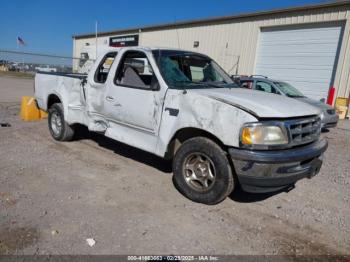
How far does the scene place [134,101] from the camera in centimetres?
440

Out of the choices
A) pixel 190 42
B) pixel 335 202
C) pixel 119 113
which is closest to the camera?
pixel 335 202

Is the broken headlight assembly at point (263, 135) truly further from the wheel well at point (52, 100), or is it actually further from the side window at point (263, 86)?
the side window at point (263, 86)

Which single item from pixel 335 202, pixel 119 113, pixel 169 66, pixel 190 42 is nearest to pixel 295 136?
pixel 335 202

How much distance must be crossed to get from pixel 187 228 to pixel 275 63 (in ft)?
45.4

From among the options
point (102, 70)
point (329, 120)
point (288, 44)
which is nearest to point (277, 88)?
point (329, 120)

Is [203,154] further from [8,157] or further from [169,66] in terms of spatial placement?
[8,157]

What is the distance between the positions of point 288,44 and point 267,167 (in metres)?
13.2

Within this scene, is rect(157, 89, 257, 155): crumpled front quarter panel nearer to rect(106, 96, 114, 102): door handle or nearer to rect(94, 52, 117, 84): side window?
rect(106, 96, 114, 102): door handle

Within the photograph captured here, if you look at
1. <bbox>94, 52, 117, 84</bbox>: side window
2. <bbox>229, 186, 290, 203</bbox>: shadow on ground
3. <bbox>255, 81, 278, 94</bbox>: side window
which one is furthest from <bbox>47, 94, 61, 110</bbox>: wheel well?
<bbox>255, 81, 278, 94</bbox>: side window

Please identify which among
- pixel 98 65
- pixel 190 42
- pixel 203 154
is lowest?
pixel 203 154

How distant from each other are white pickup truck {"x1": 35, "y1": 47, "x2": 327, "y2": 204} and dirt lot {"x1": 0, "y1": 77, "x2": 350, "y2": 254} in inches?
17.1

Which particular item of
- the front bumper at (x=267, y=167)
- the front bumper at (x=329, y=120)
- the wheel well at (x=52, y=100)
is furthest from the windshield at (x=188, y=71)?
the front bumper at (x=329, y=120)

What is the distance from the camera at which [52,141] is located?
636 cm

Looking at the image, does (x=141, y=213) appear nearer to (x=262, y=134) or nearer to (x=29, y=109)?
(x=262, y=134)
